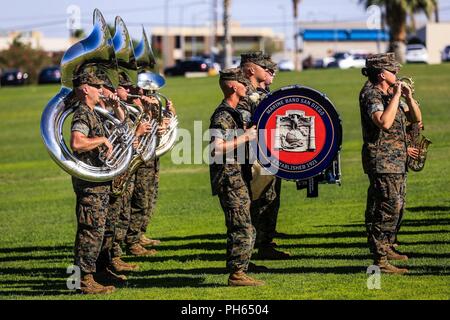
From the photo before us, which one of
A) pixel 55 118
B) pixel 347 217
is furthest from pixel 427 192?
pixel 55 118

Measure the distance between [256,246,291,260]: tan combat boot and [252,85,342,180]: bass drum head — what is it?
1870 millimetres

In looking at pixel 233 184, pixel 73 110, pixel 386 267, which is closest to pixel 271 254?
pixel 386 267

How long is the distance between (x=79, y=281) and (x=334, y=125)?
106 inches

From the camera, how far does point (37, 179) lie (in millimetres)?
23359

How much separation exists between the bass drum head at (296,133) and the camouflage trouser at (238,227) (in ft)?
1.41

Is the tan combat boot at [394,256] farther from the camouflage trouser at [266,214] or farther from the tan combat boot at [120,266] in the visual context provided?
the tan combat boot at [120,266]

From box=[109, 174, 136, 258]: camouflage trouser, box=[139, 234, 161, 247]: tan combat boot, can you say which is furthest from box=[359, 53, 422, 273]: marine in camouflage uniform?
box=[139, 234, 161, 247]: tan combat boot

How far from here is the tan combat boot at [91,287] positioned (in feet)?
31.7

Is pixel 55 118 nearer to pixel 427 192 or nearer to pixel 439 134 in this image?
pixel 427 192

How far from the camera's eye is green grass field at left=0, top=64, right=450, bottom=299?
31.7ft

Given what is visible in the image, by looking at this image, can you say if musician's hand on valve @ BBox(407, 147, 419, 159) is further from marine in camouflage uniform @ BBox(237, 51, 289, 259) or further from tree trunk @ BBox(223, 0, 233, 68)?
tree trunk @ BBox(223, 0, 233, 68)

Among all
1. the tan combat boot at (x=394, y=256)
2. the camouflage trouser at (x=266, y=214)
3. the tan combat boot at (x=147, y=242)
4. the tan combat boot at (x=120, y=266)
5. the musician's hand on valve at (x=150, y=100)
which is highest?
the musician's hand on valve at (x=150, y=100)

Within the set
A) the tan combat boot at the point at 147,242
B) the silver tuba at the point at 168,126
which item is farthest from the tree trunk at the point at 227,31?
the silver tuba at the point at 168,126

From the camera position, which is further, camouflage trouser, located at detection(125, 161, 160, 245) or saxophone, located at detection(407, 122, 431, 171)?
camouflage trouser, located at detection(125, 161, 160, 245)
